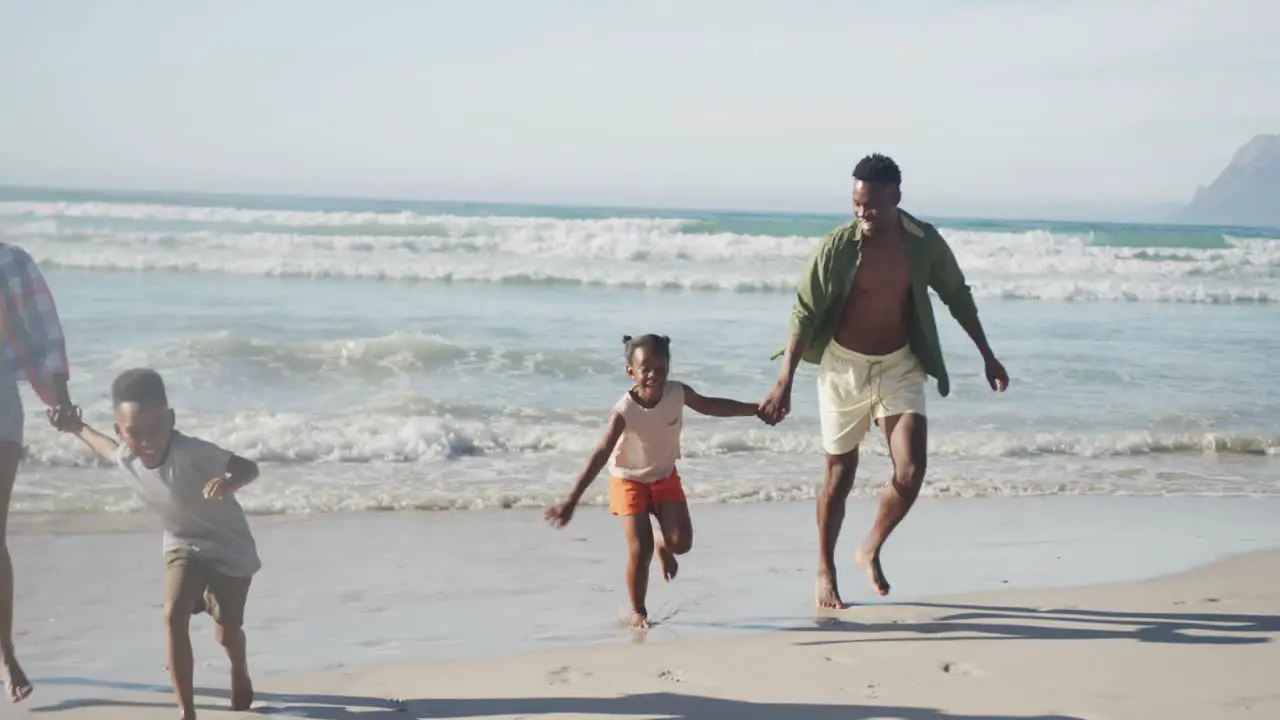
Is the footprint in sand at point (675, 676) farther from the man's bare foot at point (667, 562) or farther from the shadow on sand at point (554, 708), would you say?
the man's bare foot at point (667, 562)

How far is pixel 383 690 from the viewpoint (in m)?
4.50

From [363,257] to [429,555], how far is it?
19.3 meters

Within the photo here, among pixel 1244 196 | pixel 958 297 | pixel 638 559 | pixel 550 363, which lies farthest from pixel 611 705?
pixel 1244 196

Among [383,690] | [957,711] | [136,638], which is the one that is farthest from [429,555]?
[957,711]

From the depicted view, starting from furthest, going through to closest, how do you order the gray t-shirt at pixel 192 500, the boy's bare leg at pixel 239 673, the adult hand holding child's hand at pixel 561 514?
the adult hand holding child's hand at pixel 561 514
the boy's bare leg at pixel 239 673
the gray t-shirt at pixel 192 500

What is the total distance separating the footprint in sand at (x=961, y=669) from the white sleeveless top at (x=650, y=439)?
1281 millimetres

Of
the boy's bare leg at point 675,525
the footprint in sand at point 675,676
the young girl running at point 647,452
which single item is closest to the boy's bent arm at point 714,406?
the young girl running at point 647,452

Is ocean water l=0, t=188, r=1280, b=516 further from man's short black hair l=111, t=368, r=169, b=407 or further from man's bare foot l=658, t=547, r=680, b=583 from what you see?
man's short black hair l=111, t=368, r=169, b=407

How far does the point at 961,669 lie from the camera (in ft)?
15.5

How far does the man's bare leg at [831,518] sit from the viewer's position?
570cm

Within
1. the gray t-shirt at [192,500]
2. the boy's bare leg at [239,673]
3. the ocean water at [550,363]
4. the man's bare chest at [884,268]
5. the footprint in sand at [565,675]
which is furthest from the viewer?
the ocean water at [550,363]

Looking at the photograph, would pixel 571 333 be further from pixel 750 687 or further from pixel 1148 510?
pixel 750 687

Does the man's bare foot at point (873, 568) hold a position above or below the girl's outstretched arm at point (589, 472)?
below

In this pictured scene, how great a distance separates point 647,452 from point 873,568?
3.66 feet
